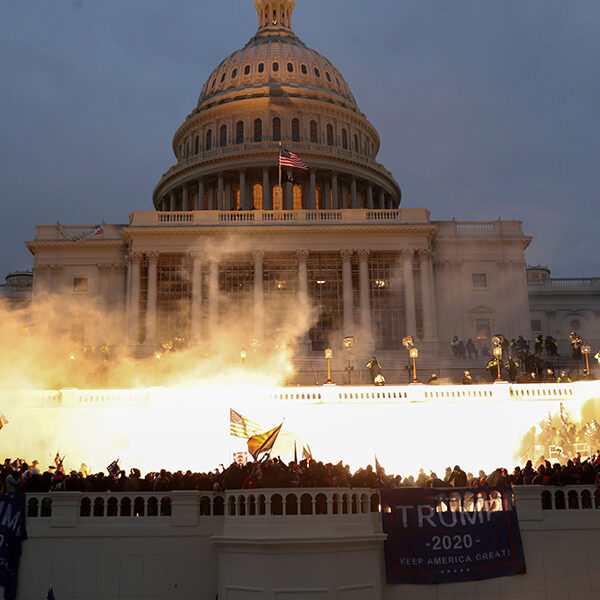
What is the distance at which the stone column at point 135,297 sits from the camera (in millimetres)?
57037

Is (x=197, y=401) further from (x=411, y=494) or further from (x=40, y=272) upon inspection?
(x=40, y=272)

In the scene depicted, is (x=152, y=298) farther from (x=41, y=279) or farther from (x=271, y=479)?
(x=271, y=479)

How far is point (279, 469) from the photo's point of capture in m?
18.6

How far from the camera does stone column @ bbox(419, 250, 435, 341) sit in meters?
57.6

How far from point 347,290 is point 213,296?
9.21 meters

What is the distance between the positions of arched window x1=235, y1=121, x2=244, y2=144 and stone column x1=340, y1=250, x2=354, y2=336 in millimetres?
26796

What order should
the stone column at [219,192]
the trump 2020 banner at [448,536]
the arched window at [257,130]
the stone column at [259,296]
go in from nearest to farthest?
the trump 2020 banner at [448,536]
the stone column at [259,296]
the stone column at [219,192]
the arched window at [257,130]

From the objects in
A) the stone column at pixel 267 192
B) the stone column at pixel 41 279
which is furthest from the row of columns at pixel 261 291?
the stone column at pixel 267 192

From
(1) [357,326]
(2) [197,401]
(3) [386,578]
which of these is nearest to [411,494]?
(3) [386,578]

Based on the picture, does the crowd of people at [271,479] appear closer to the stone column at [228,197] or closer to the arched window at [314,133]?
the stone column at [228,197]

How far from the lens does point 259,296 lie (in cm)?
5759

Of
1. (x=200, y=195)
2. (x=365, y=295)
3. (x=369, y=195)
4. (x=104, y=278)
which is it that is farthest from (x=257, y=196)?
(x=365, y=295)

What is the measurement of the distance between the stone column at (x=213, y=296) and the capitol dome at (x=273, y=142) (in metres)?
17.1

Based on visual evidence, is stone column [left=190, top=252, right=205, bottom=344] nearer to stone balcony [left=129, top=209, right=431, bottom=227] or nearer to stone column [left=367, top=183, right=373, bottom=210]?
stone balcony [left=129, top=209, right=431, bottom=227]
